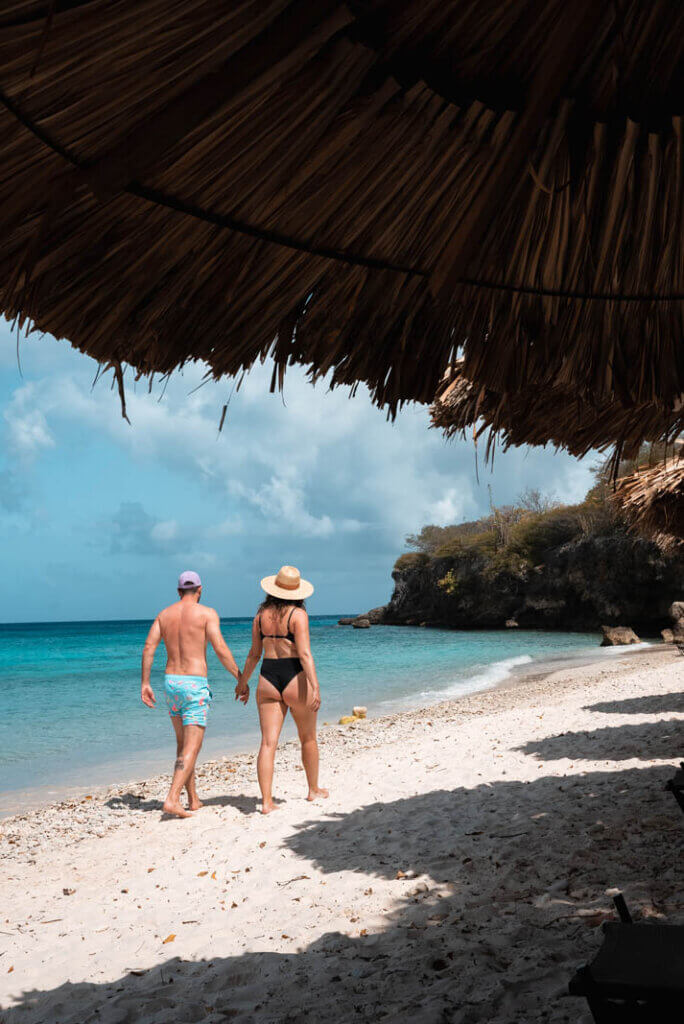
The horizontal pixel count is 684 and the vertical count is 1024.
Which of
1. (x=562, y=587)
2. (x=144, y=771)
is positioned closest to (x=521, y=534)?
(x=562, y=587)

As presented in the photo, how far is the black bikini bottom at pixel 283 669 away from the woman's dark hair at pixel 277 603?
1.11 feet

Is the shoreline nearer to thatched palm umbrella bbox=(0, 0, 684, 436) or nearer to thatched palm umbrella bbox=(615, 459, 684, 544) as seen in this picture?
thatched palm umbrella bbox=(615, 459, 684, 544)

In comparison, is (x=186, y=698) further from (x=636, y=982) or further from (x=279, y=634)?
(x=636, y=982)

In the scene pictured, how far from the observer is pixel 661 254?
6.42 ft

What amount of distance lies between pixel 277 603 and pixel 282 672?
19.8 inches

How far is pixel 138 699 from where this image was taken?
59.5ft

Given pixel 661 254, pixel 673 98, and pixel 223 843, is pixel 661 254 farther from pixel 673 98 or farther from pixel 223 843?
pixel 223 843

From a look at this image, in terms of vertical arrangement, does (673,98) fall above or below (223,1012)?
above

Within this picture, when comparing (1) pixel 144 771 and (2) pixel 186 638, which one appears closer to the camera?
(2) pixel 186 638

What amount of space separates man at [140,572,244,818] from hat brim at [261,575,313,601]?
0.51 meters

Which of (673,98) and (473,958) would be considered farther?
(473,958)

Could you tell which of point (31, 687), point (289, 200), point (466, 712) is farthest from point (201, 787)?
point (31, 687)

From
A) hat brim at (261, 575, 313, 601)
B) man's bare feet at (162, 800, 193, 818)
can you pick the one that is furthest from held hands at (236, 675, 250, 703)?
man's bare feet at (162, 800, 193, 818)

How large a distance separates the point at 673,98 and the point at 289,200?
0.92 m
